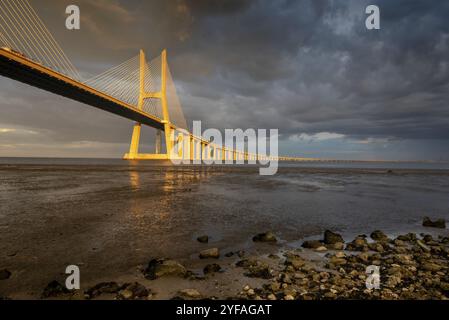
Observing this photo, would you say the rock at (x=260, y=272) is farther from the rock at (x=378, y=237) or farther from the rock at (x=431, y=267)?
the rock at (x=378, y=237)

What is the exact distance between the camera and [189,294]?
3.52 meters

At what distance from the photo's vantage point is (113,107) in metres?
45.3

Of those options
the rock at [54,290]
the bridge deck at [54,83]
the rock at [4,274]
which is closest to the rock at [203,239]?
the rock at [54,290]

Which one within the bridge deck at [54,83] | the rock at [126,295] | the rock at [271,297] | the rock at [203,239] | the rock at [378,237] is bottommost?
the rock at [378,237]

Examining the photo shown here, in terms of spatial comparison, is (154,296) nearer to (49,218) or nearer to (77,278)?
(77,278)

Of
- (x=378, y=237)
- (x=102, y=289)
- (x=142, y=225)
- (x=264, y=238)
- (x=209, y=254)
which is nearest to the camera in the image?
(x=102, y=289)

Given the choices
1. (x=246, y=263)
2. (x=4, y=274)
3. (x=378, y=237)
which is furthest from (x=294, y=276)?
(x=4, y=274)

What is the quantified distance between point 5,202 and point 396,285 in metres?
14.3

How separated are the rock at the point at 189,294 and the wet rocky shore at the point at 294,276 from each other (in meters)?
0.01

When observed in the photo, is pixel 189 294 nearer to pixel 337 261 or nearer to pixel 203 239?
pixel 203 239

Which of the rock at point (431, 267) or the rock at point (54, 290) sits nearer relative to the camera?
the rock at point (54, 290)

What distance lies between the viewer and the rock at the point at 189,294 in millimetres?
3512

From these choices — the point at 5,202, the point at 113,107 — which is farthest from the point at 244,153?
the point at 5,202

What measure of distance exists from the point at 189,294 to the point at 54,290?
1.93 m
